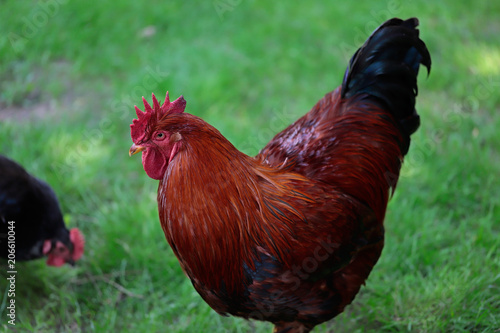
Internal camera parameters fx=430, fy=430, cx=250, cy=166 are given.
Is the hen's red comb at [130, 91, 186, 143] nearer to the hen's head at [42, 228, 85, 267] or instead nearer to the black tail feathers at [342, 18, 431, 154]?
the black tail feathers at [342, 18, 431, 154]

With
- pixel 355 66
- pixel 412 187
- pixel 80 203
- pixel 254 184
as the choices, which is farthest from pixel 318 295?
pixel 80 203

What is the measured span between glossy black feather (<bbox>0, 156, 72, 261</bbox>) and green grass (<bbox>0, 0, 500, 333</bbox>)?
343 mm

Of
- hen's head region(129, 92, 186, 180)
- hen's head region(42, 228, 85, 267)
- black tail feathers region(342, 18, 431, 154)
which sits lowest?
hen's head region(42, 228, 85, 267)

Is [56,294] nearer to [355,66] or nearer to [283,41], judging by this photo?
[355,66]

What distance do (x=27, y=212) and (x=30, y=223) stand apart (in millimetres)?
103

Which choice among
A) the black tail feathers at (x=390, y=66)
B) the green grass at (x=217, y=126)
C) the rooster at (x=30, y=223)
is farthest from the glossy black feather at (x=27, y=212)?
the black tail feathers at (x=390, y=66)

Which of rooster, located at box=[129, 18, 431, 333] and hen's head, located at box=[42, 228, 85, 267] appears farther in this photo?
hen's head, located at box=[42, 228, 85, 267]

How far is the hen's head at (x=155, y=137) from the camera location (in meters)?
2.08

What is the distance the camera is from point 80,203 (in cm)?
414

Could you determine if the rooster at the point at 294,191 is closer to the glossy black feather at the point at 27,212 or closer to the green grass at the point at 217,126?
the green grass at the point at 217,126

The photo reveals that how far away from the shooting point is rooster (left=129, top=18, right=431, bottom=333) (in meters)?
2.09

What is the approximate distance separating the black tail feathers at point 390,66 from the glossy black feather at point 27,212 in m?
2.44

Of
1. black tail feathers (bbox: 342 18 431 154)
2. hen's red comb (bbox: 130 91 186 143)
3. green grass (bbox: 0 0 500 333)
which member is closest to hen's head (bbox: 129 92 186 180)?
hen's red comb (bbox: 130 91 186 143)

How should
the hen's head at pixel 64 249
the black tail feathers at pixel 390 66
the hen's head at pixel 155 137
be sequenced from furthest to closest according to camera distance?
the hen's head at pixel 64 249
the black tail feathers at pixel 390 66
the hen's head at pixel 155 137
